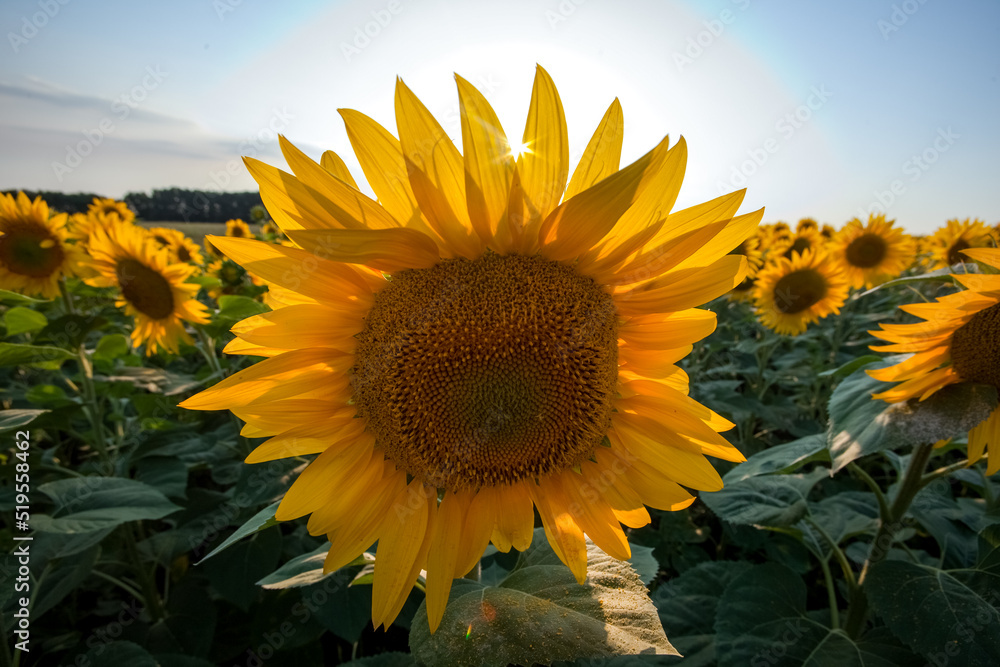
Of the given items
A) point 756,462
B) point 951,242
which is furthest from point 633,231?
point 951,242

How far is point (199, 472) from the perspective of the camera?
4.00 metres

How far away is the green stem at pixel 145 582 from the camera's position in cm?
275

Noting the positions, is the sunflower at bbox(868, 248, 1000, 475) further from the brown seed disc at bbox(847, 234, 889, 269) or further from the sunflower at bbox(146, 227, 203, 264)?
the sunflower at bbox(146, 227, 203, 264)

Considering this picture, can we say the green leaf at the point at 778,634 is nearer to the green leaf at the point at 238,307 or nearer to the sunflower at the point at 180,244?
the green leaf at the point at 238,307

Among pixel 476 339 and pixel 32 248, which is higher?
pixel 32 248

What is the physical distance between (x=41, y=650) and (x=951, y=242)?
1028 centimetres

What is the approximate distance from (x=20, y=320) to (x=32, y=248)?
Answer: 1959 millimetres

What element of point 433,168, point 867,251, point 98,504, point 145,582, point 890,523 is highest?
point 867,251

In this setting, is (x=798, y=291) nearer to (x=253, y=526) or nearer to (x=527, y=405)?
(x=527, y=405)

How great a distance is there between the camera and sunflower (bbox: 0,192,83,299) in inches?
169

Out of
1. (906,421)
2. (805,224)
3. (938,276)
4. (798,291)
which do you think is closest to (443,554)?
(906,421)

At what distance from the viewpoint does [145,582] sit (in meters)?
2.81

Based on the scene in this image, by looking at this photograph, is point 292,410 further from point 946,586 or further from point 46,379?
point 46,379

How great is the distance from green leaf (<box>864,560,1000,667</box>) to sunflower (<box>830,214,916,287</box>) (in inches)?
231
